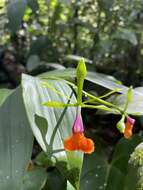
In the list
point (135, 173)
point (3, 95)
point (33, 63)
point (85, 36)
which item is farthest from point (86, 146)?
point (85, 36)

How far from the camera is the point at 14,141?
2.22 feet

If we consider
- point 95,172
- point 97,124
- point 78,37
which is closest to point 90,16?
point 78,37

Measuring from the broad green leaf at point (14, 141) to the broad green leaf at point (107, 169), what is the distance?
0.22 metres

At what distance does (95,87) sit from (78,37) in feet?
1.98

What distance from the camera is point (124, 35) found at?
138 centimetres

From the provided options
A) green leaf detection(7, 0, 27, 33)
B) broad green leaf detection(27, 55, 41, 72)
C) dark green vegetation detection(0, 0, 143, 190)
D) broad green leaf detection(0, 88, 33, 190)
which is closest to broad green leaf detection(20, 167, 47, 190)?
dark green vegetation detection(0, 0, 143, 190)

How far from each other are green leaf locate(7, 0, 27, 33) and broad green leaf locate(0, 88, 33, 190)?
0.39 meters

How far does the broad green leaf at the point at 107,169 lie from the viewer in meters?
0.87

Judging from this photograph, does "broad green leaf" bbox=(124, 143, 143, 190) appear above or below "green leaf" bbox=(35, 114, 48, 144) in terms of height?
below

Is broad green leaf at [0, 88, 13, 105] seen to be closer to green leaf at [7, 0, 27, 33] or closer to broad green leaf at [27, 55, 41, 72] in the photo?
green leaf at [7, 0, 27, 33]

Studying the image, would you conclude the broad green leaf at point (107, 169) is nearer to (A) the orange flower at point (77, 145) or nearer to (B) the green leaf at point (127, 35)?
(A) the orange flower at point (77, 145)

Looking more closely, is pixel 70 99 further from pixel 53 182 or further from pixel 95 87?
pixel 95 87

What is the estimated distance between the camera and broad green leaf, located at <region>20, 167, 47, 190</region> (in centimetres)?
77

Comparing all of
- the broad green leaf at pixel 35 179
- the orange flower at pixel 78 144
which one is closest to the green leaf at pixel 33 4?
the broad green leaf at pixel 35 179
